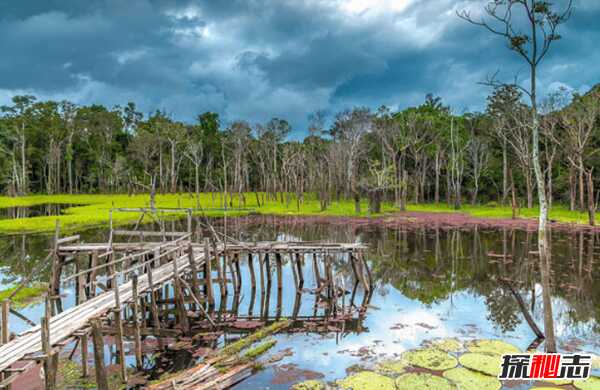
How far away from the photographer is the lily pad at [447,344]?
42.3 ft

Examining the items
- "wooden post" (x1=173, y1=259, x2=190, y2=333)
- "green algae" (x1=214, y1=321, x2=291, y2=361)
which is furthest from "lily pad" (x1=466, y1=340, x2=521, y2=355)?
"wooden post" (x1=173, y1=259, x2=190, y2=333)

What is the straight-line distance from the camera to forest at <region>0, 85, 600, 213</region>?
188 ft

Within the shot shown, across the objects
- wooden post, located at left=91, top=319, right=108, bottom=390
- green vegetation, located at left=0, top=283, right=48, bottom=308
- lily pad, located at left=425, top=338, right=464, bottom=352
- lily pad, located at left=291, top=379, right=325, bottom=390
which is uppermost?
wooden post, located at left=91, top=319, right=108, bottom=390

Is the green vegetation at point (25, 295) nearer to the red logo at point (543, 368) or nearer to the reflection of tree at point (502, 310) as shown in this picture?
the red logo at point (543, 368)

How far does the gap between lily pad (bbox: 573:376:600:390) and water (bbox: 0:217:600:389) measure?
263 cm

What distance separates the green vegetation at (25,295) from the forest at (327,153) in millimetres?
33858

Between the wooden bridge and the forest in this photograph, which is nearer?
the wooden bridge

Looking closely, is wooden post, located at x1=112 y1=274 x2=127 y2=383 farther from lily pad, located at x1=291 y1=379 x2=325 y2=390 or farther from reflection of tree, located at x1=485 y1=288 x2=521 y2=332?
reflection of tree, located at x1=485 y1=288 x2=521 y2=332

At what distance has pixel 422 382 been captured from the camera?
34.6 ft

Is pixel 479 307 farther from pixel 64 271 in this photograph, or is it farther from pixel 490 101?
pixel 490 101

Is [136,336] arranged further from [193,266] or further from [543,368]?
[543,368]

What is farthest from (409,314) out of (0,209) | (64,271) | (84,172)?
(84,172)

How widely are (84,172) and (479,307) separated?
3530 inches

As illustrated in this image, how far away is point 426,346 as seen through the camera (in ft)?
43.7
